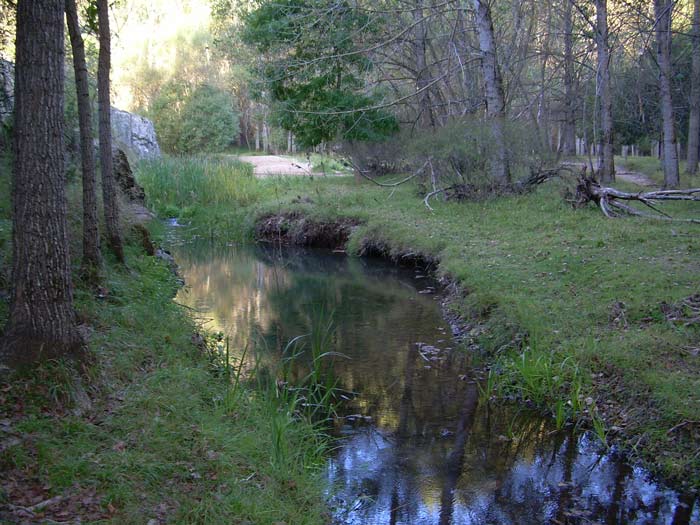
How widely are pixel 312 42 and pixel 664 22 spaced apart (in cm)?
1004

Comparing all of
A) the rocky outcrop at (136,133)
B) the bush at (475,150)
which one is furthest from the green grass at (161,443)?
the rocky outcrop at (136,133)

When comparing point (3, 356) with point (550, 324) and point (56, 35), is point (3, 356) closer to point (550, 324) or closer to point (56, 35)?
point (56, 35)

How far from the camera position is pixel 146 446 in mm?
4566

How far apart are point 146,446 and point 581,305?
564 centimetres

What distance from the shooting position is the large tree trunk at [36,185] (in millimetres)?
4707

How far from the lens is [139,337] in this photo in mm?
6797

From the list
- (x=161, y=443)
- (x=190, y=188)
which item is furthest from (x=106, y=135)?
(x=190, y=188)

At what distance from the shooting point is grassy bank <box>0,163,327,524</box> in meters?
3.91

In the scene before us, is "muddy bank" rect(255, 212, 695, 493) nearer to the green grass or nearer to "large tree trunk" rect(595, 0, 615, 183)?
the green grass

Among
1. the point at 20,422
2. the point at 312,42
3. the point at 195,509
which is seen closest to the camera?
the point at 195,509

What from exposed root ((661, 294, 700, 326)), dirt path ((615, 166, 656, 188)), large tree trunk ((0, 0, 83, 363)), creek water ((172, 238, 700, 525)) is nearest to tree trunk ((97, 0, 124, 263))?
creek water ((172, 238, 700, 525))

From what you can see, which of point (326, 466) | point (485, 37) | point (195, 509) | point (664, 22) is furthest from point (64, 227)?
point (664, 22)

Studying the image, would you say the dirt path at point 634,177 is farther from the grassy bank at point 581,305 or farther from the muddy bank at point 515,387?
the muddy bank at point 515,387

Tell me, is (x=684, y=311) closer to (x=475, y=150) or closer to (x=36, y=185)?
(x=36, y=185)
